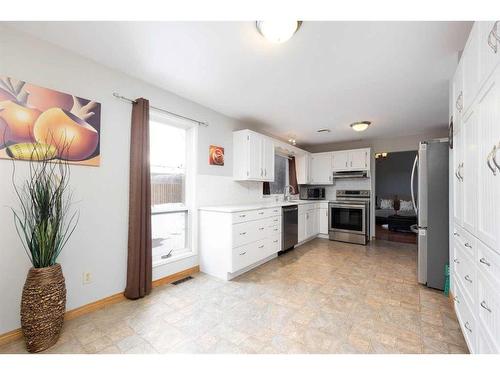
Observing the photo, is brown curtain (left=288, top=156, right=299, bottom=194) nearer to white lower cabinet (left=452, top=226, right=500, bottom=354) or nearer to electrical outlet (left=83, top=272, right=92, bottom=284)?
white lower cabinet (left=452, top=226, right=500, bottom=354)

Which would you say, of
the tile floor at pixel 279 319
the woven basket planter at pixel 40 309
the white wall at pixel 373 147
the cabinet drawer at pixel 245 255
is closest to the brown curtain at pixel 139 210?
the tile floor at pixel 279 319

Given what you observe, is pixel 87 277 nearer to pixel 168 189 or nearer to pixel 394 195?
pixel 168 189

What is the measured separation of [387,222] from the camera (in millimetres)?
6004

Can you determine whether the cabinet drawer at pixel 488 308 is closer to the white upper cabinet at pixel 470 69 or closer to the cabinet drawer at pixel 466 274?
the cabinet drawer at pixel 466 274

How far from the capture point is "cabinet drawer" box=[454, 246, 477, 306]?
135 centimetres

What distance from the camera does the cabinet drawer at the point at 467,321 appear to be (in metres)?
1.31

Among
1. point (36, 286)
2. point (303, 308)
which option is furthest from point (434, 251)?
point (36, 286)

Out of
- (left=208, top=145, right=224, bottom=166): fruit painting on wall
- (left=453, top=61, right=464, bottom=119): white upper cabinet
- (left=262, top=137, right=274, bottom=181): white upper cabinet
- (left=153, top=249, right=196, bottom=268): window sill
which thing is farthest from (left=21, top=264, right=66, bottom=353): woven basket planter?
(left=453, top=61, right=464, bottom=119): white upper cabinet

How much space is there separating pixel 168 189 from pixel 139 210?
687 mm

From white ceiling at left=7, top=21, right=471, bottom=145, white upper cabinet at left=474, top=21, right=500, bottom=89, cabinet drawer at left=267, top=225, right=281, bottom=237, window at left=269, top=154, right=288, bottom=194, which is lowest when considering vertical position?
cabinet drawer at left=267, top=225, right=281, bottom=237

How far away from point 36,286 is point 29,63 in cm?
176

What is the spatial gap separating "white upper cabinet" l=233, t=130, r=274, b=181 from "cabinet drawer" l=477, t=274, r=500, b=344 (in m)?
2.88

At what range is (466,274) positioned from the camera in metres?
1.48

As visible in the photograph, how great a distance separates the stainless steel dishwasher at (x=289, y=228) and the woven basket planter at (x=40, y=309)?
304cm
